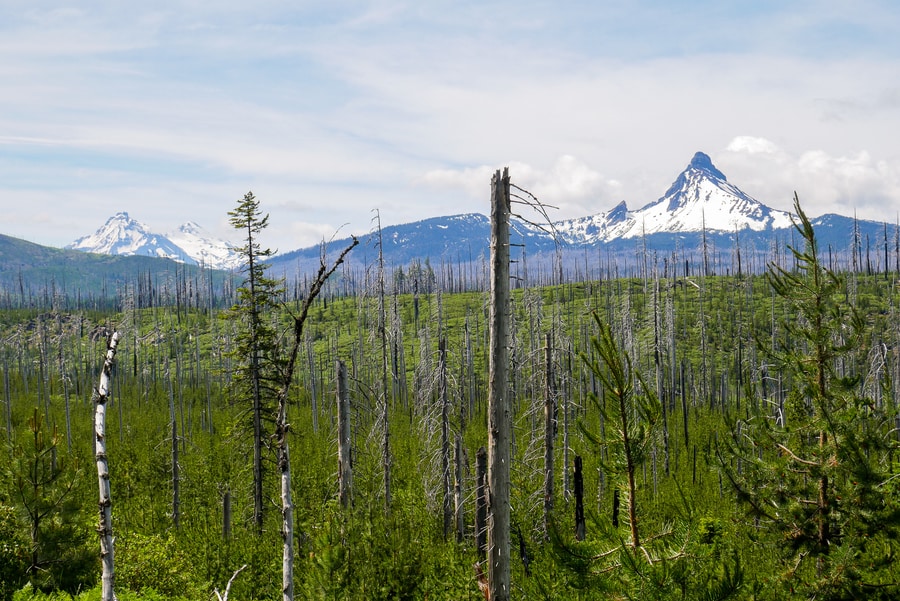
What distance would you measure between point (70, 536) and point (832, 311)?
16816 mm

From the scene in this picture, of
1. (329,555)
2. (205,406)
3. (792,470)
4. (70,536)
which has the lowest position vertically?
(205,406)

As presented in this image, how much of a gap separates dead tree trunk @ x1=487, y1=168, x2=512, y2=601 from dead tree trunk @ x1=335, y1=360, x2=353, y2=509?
8236 mm

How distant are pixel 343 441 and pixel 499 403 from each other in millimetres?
9097

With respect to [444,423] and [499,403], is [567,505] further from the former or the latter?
[499,403]

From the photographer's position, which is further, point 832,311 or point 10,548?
point 10,548

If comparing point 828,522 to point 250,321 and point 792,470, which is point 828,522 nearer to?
point 792,470

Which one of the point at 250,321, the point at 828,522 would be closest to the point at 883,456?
the point at 828,522

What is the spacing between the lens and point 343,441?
15.6m

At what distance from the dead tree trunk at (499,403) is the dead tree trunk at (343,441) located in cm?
824

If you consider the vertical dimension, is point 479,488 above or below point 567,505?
above

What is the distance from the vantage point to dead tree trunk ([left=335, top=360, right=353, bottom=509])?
15094 mm

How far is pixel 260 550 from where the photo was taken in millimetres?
17766

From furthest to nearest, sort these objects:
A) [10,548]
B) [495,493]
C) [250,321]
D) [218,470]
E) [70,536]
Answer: [218,470] → [250,321] → [70,536] → [10,548] → [495,493]

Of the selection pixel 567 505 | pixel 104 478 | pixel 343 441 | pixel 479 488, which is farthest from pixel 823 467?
pixel 567 505
